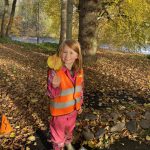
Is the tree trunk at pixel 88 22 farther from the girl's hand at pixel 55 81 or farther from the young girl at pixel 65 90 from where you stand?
the girl's hand at pixel 55 81

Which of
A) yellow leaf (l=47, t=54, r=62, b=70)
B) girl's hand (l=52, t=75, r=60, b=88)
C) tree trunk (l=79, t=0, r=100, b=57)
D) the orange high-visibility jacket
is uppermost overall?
tree trunk (l=79, t=0, r=100, b=57)

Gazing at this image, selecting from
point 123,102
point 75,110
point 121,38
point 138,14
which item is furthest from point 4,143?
point 121,38

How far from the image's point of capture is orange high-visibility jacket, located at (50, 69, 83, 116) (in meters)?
4.09

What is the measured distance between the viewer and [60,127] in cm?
436

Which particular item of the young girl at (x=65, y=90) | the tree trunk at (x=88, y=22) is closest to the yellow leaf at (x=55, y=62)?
the young girl at (x=65, y=90)

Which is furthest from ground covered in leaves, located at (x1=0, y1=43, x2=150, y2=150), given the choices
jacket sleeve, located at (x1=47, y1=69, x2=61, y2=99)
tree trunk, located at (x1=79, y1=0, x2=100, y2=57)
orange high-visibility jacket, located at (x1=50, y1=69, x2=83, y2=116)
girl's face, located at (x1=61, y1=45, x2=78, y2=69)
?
girl's face, located at (x1=61, y1=45, x2=78, y2=69)

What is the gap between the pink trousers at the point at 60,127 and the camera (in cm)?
431

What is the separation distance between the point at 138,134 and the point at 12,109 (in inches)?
111

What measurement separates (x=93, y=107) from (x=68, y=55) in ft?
9.47

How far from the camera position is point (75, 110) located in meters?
4.38

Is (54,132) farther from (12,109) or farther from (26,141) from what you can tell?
(12,109)

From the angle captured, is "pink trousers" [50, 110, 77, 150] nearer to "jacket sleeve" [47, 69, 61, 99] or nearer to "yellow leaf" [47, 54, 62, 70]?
"jacket sleeve" [47, 69, 61, 99]

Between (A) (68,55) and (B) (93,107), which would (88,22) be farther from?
(A) (68,55)

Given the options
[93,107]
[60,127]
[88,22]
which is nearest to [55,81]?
[60,127]
